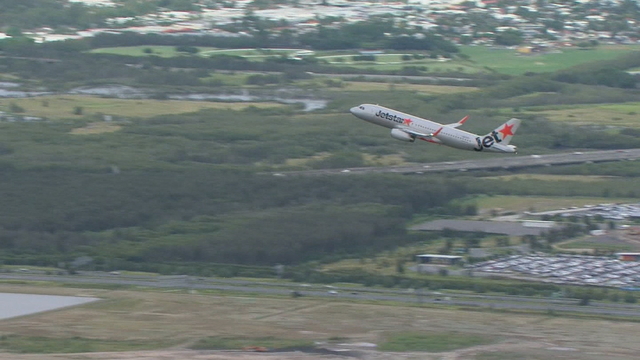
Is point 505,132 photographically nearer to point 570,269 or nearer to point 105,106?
point 570,269

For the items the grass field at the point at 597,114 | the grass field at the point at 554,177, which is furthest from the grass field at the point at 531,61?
the grass field at the point at 554,177

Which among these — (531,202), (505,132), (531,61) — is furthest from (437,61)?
(505,132)

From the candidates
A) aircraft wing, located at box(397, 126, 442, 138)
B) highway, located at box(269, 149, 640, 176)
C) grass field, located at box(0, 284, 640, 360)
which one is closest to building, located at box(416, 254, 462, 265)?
aircraft wing, located at box(397, 126, 442, 138)

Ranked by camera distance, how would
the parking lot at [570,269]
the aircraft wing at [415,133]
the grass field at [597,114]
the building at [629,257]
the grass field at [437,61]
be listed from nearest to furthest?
the parking lot at [570,269], the aircraft wing at [415,133], the building at [629,257], the grass field at [597,114], the grass field at [437,61]

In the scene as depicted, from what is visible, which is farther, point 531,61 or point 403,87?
point 531,61

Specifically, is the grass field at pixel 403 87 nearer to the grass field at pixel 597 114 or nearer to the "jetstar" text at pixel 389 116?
the grass field at pixel 597 114

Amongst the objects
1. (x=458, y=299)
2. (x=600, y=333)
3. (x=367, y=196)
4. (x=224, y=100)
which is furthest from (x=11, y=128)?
(x=600, y=333)
